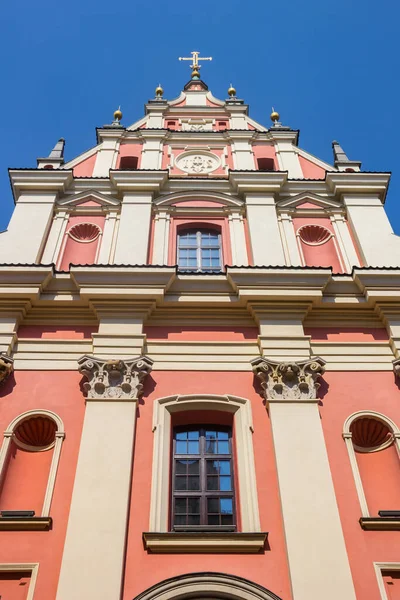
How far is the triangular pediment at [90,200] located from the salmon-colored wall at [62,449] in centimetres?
635

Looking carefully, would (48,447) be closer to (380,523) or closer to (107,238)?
(107,238)

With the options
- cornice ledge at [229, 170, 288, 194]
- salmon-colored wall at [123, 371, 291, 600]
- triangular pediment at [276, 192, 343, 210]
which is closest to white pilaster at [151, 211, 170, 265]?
cornice ledge at [229, 170, 288, 194]

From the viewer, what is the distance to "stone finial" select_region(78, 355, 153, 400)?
13.0 meters

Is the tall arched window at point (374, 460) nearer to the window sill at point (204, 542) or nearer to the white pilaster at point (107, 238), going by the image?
the window sill at point (204, 542)

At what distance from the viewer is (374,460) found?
12.8 metres

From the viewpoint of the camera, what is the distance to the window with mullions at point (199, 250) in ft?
55.3

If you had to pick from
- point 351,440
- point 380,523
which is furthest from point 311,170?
point 380,523

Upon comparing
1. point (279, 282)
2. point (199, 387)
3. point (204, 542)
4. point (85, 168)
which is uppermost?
point (85, 168)

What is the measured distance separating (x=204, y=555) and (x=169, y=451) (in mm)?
2395

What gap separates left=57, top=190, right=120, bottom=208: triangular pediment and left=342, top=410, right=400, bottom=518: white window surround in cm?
925

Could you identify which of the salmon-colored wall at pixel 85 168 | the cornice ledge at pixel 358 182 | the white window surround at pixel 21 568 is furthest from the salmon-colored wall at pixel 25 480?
the cornice ledge at pixel 358 182

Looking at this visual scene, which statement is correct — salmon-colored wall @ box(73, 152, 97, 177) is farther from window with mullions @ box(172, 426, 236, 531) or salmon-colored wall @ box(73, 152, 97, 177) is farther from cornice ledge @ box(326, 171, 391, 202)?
window with mullions @ box(172, 426, 236, 531)

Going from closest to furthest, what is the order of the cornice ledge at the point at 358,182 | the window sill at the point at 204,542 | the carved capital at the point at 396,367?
the window sill at the point at 204,542 → the carved capital at the point at 396,367 → the cornice ledge at the point at 358,182

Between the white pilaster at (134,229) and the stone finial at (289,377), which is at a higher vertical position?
the white pilaster at (134,229)
